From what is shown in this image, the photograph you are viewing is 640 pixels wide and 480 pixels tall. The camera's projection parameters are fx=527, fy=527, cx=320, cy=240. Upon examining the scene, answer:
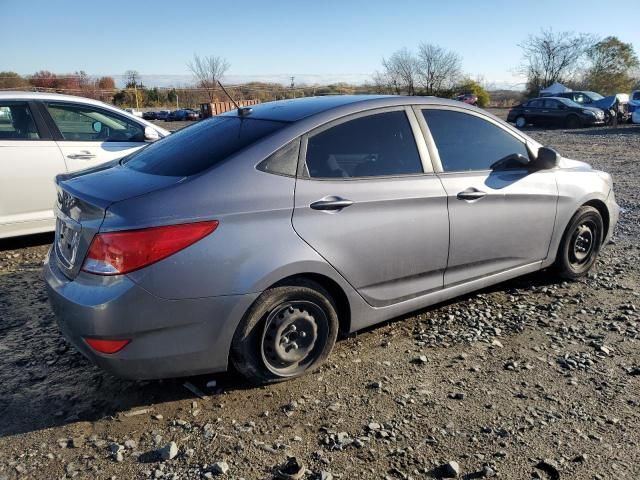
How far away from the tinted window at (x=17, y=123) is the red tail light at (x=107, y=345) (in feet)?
12.5

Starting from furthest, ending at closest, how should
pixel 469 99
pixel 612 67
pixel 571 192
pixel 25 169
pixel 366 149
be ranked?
pixel 612 67, pixel 469 99, pixel 25 169, pixel 571 192, pixel 366 149

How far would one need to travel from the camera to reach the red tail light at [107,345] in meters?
2.59

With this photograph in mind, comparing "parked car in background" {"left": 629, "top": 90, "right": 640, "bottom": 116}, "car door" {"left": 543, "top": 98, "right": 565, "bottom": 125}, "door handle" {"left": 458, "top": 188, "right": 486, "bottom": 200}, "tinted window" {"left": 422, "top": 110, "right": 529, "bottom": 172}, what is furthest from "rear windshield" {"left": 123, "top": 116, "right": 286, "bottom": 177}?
"parked car in background" {"left": 629, "top": 90, "right": 640, "bottom": 116}

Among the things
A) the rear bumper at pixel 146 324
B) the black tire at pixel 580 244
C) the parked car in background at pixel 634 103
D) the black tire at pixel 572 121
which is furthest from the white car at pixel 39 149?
the parked car in background at pixel 634 103

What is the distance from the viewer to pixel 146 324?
8.48ft

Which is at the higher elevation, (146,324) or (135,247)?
(135,247)

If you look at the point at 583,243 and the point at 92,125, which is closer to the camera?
the point at 583,243

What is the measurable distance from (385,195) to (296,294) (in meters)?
0.84

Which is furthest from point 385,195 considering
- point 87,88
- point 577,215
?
point 87,88

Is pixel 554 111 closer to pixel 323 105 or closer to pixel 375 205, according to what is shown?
pixel 323 105

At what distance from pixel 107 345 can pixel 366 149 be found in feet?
6.19

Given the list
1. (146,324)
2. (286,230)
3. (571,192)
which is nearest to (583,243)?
(571,192)

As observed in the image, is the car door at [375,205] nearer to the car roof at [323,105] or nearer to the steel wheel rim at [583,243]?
the car roof at [323,105]

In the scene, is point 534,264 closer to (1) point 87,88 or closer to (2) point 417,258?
(2) point 417,258
